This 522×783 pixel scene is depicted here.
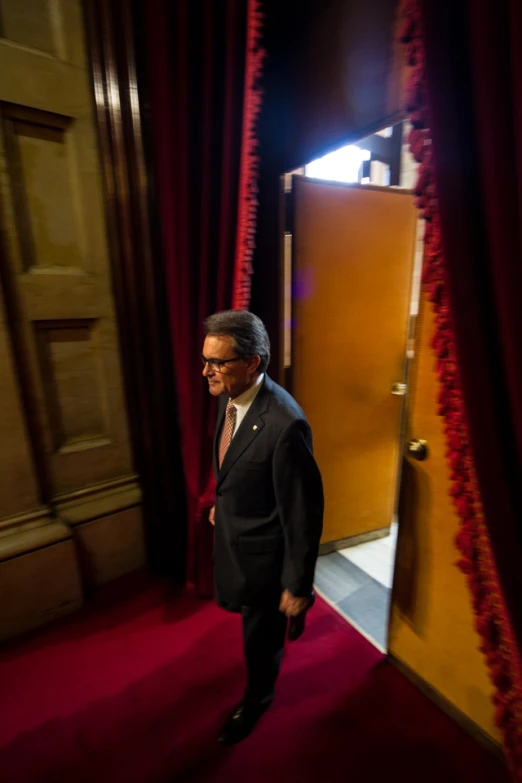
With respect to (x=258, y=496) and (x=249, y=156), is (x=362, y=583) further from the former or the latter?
(x=249, y=156)

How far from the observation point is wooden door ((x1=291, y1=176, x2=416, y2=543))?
5.94 ft

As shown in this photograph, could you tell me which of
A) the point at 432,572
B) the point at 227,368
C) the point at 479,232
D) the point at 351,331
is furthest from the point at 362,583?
the point at 479,232

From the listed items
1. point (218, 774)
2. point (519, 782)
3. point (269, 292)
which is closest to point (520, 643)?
point (519, 782)

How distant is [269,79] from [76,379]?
4.85ft

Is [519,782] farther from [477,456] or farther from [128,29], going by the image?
[128,29]

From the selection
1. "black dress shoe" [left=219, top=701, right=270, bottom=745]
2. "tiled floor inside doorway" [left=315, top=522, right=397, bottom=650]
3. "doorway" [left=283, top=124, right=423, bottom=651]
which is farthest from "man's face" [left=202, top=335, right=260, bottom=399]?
"tiled floor inside doorway" [left=315, top=522, right=397, bottom=650]

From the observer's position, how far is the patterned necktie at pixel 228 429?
1.22 metres

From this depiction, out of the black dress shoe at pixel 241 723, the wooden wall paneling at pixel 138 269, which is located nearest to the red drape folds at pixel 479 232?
the black dress shoe at pixel 241 723

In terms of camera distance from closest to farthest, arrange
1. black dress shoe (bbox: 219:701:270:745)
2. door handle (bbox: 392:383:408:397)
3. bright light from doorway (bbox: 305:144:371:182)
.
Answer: black dress shoe (bbox: 219:701:270:745), door handle (bbox: 392:383:408:397), bright light from doorway (bbox: 305:144:371:182)

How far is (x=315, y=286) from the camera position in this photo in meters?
1.84

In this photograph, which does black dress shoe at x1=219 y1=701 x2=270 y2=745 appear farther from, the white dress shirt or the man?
the white dress shirt

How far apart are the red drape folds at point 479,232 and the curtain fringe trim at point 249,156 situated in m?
0.66

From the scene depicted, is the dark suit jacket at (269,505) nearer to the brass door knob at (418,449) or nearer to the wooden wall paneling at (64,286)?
the brass door knob at (418,449)

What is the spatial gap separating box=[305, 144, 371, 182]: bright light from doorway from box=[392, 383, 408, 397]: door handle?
1.41 meters
